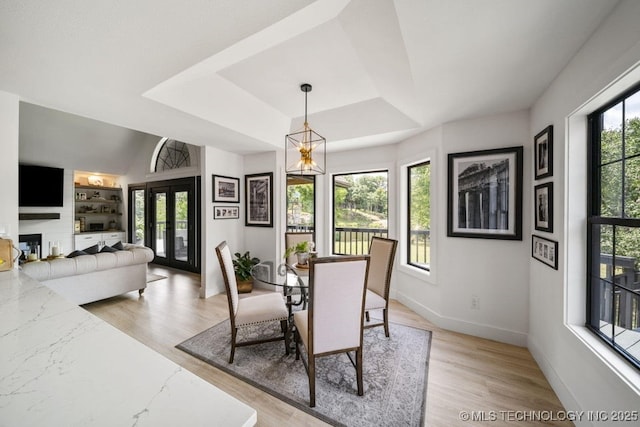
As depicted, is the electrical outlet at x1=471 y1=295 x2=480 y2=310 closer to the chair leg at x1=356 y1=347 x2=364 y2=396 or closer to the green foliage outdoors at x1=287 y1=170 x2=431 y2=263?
the green foliage outdoors at x1=287 y1=170 x2=431 y2=263

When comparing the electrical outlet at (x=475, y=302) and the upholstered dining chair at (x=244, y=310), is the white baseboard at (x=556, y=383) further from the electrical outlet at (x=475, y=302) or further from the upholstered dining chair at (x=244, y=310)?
the upholstered dining chair at (x=244, y=310)

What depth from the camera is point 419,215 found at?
3580 millimetres

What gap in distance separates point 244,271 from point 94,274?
1963 mm

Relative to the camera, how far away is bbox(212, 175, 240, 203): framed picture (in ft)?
13.4

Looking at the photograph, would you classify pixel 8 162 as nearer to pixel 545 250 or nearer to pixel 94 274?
pixel 94 274

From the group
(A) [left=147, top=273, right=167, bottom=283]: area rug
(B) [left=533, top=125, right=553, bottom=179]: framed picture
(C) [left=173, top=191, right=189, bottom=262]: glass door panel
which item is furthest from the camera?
(C) [left=173, top=191, right=189, bottom=262]: glass door panel

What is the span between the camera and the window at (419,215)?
341 centimetres

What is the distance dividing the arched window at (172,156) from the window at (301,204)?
2709mm

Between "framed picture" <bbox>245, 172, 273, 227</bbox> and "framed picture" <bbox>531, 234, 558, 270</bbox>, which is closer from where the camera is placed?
"framed picture" <bbox>531, 234, 558, 270</bbox>

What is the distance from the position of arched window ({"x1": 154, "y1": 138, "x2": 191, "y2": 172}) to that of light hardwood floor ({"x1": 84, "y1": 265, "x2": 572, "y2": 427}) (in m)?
3.23

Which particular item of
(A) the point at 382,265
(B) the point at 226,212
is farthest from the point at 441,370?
(B) the point at 226,212

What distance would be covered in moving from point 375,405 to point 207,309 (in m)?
2.56

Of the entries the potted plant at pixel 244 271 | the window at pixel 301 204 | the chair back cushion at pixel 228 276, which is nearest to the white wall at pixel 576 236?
the chair back cushion at pixel 228 276

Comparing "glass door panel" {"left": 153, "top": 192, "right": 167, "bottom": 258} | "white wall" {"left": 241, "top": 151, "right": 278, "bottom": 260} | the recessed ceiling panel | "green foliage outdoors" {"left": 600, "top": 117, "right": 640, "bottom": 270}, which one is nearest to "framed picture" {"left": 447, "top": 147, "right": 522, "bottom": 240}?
"green foliage outdoors" {"left": 600, "top": 117, "right": 640, "bottom": 270}
